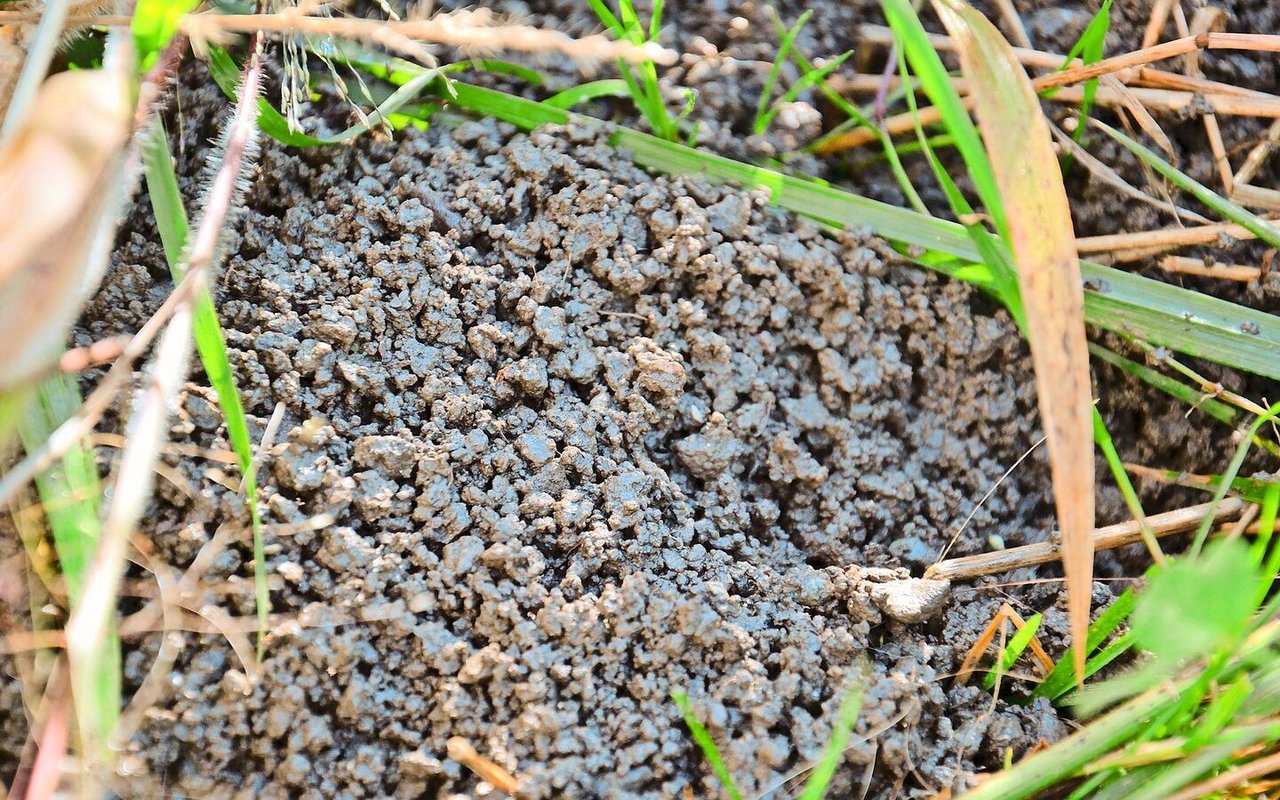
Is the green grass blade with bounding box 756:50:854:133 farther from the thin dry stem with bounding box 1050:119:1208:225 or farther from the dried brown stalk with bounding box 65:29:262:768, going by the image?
the dried brown stalk with bounding box 65:29:262:768

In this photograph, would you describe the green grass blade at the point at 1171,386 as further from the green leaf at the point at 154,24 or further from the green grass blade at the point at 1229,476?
the green leaf at the point at 154,24

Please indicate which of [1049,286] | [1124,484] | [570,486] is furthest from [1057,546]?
[570,486]

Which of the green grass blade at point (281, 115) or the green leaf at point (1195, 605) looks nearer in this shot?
the green leaf at point (1195, 605)

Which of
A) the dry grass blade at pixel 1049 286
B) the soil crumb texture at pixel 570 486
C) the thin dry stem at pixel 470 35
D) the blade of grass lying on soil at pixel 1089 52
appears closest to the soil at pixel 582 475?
the soil crumb texture at pixel 570 486

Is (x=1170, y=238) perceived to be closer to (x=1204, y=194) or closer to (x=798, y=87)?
(x=1204, y=194)

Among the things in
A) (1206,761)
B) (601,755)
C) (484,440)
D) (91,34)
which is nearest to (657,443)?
(484,440)

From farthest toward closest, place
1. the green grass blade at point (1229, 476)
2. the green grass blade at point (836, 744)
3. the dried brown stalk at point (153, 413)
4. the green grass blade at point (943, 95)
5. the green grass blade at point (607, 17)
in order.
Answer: the green grass blade at point (607, 17)
the green grass blade at point (1229, 476)
the green grass blade at point (943, 95)
the green grass blade at point (836, 744)
the dried brown stalk at point (153, 413)

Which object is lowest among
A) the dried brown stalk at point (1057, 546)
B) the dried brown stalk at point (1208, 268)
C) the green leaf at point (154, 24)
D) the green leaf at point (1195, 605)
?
the dried brown stalk at point (1057, 546)
